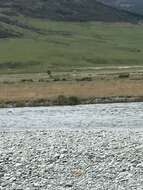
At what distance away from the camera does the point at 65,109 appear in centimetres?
4559

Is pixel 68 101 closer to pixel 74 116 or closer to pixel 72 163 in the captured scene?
pixel 74 116

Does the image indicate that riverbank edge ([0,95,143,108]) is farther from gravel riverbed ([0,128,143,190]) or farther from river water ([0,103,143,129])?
gravel riverbed ([0,128,143,190])

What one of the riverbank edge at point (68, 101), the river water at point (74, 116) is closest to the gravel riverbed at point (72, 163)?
the river water at point (74, 116)

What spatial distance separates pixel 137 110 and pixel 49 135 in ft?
58.5

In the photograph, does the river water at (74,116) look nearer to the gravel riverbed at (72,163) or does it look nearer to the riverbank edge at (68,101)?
the riverbank edge at (68,101)

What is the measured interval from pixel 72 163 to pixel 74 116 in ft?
68.4

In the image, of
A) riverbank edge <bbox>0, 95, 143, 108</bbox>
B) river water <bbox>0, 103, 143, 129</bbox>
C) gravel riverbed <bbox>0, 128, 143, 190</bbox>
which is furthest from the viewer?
riverbank edge <bbox>0, 95, 143, 108</bbox>

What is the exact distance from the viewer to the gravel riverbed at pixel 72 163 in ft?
54.9

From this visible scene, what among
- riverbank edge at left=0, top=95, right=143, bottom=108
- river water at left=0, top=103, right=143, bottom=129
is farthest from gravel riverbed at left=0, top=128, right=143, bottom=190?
riverbank edge at left=0, top=95, right=143, bottom=108

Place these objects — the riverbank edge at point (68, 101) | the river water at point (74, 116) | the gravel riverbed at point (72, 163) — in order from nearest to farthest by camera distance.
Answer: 1. the gravel riverbed at point (72, 163)
2. the river water at point (74, 116)
3. the riverbank edge at point (68, 101)

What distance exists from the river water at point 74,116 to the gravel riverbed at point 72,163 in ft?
36.1

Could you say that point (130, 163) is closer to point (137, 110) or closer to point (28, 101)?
point (137, 110)

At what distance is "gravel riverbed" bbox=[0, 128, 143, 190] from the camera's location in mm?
16719

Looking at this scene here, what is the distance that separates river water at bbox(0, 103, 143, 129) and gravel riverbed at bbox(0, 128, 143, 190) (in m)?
11.0
